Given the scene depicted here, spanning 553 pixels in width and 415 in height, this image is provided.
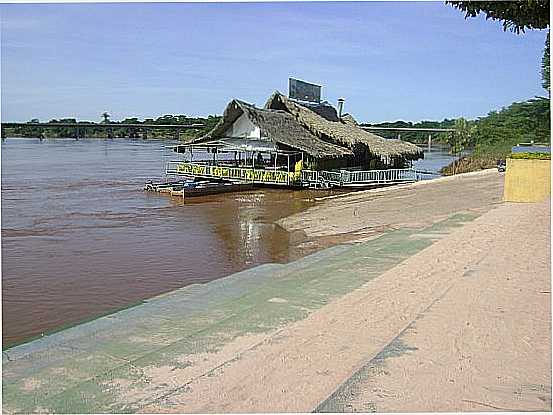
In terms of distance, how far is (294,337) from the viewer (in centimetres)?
400

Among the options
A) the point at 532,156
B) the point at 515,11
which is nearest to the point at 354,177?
the point at 532,156

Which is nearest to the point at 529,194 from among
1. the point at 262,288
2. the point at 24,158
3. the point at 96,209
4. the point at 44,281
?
the point at 262,288

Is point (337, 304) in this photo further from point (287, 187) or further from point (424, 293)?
point (287, 187)

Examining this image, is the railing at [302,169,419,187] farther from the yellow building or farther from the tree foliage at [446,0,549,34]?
the tree foliage at [446,0,549,34]

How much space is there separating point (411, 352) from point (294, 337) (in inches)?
29.8

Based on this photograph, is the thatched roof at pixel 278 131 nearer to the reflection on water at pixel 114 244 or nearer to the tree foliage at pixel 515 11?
the reflection on water at pixel 114 244

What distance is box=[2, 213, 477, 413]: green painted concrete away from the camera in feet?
10.5

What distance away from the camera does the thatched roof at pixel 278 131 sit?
22.6 meters

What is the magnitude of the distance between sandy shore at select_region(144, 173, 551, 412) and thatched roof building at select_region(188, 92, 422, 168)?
17057 mm

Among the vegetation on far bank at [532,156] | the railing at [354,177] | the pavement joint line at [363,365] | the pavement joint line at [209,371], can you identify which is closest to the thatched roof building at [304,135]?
the railing at [354,177]

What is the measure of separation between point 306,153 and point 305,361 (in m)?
19.1

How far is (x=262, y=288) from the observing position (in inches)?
240

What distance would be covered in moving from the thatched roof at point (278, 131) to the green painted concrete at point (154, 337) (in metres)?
15.4

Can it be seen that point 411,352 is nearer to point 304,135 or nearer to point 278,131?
point 278,131
